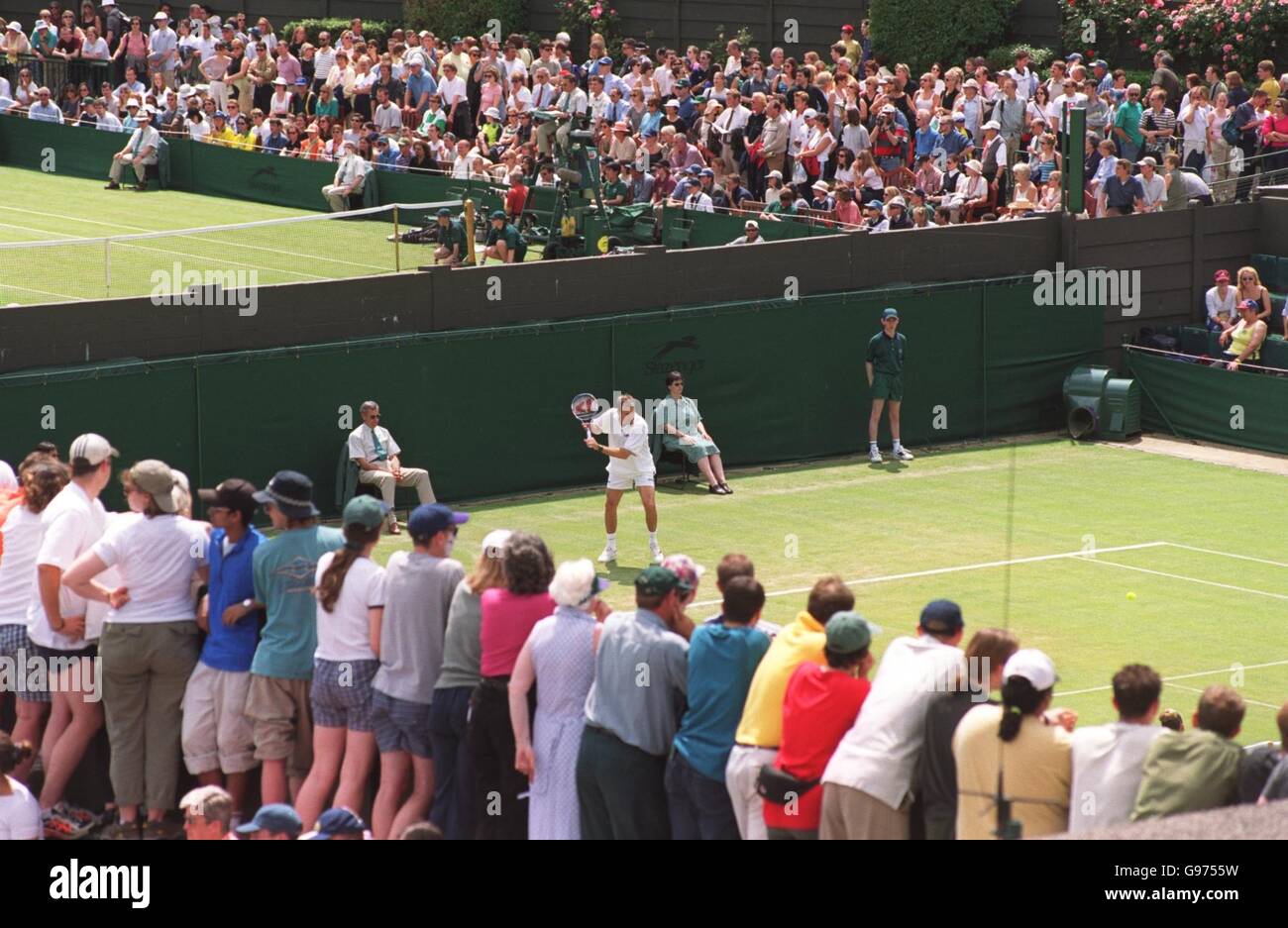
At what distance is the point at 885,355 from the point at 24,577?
15.6 meters

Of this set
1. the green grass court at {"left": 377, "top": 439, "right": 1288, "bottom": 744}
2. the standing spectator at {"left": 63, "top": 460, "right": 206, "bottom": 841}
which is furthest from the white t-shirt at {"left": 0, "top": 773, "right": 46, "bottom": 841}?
the green grass court at {"left": 377, "top": 439, "right": 1288, "bottom": 744}

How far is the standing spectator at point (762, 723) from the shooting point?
319 inches

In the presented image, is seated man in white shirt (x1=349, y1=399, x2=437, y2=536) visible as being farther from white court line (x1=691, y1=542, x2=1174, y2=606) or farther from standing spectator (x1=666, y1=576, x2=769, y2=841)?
standing spectator (x1=666, y1=576, x2=769, y2=841)

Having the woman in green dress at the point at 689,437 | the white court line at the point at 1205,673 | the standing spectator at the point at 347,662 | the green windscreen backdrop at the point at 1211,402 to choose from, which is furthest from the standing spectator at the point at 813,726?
the green windscreen backdrop at the point at 1211,402

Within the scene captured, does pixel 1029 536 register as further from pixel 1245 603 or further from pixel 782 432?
pixel 782 432

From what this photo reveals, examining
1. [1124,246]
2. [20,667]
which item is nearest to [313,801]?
[20,667]

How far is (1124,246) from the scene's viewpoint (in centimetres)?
2734

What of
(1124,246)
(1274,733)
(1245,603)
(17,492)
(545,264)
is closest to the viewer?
(17,492)

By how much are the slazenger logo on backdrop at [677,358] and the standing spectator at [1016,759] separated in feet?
54.3

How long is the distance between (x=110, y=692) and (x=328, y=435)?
475 inches

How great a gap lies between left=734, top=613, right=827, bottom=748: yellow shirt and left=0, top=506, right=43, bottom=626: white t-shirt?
4.06 meters

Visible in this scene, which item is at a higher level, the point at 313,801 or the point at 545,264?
the point at 545,264

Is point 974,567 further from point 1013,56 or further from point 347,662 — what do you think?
point 1013,56

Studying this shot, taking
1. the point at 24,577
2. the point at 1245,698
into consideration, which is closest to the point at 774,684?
the point at 24,577
